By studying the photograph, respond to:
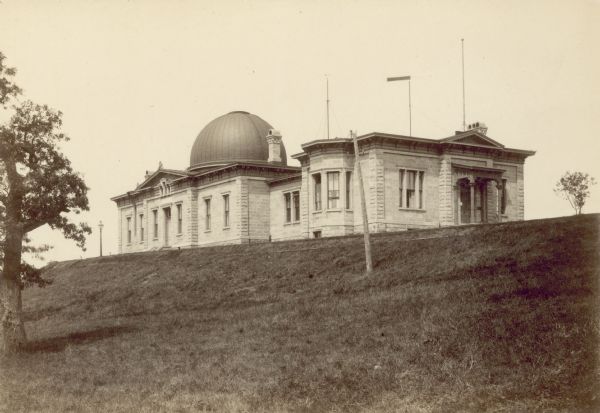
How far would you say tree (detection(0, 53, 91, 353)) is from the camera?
2108 centimetres

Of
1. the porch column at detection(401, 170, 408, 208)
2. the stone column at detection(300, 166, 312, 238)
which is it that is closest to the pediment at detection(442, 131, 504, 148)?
the porch column at detection(401, 170, 408, 208)

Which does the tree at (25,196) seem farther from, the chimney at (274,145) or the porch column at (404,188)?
the chimney at (274,145)

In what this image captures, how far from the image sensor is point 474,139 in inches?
1797

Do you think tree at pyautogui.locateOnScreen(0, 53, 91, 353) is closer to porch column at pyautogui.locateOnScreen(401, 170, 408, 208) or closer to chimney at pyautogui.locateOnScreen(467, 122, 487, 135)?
porch column at pyautogui.locateOnScreen(401, 170, 408, 208)

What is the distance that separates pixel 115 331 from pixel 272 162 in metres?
30.8

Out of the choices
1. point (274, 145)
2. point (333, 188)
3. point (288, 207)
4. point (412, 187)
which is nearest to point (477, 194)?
point (412, 187)

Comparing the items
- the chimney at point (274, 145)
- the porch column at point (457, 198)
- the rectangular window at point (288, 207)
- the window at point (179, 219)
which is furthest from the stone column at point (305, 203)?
the window at point (179, 219)

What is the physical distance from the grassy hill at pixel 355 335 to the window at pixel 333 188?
30.5ft

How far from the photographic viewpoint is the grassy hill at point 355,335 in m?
13.5

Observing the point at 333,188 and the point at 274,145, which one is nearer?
the point at 333,188

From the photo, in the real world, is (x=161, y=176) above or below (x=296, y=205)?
above

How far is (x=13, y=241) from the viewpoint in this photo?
21250 millimetres

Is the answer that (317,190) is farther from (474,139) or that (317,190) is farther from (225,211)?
(225,211)

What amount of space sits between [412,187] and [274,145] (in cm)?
1480
